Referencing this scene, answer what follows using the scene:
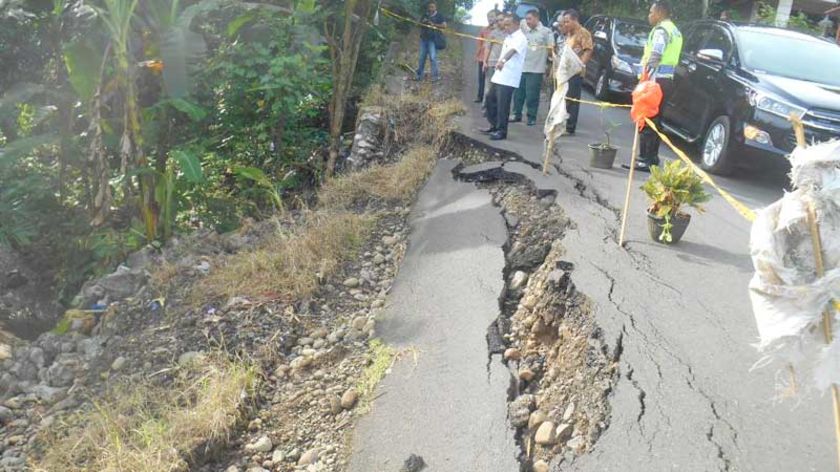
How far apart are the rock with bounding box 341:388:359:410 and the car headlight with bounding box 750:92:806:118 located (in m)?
5.91

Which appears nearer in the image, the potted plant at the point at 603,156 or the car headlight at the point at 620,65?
the potted plant at the point at 603,156

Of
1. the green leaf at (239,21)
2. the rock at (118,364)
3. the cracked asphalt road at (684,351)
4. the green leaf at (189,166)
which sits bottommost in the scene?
the rock at (118,364)

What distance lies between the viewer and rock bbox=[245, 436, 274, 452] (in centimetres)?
371

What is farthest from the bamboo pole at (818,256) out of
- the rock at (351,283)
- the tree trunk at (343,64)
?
the tree trunk at (343,64)

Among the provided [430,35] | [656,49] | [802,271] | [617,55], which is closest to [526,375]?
[802,271]

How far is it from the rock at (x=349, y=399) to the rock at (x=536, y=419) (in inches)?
41.1

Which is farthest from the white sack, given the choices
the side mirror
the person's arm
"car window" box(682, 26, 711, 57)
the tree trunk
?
"car window" box(682, 26, 711, 57)

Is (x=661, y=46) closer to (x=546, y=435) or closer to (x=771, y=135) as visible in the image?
(x=771, y=135)

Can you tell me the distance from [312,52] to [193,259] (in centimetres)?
375

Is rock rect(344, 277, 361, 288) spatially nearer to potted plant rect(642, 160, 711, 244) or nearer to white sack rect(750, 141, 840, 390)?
potted plant rect(642, 160, 711, 244)

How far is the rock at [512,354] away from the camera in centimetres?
420

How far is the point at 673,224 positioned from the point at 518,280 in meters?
1.47

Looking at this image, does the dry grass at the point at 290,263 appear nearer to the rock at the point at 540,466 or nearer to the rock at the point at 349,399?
the rock at the point at 349,399

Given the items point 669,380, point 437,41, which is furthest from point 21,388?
point 437,41
